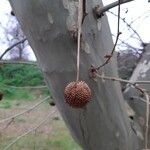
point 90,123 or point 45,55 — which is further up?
point 45,55

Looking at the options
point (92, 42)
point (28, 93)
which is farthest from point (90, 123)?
point (28, 93)

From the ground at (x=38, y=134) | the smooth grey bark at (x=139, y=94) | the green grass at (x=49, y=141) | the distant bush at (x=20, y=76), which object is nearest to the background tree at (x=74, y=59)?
the smooth grey bark at (x=139, y=94)

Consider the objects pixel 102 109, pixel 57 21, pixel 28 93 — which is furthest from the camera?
pixel 28 93

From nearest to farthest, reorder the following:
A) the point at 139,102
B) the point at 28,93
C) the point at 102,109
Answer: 1. the point at 102,109
2. the point at 139,102
3. the point at 28,93

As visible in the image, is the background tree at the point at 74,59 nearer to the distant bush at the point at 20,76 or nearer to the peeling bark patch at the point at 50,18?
the peeling bark patch at the point at 50,18

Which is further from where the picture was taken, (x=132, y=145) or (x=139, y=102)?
(x=139, y=102)

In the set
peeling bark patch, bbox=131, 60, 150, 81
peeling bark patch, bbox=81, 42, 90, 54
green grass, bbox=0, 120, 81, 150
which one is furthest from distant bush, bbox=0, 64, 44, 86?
peeling bark patch, bbox=81, 42, 90, 54

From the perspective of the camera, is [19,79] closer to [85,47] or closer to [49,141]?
[49,141]

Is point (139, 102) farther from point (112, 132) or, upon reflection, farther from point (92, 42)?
point (92, 42)
